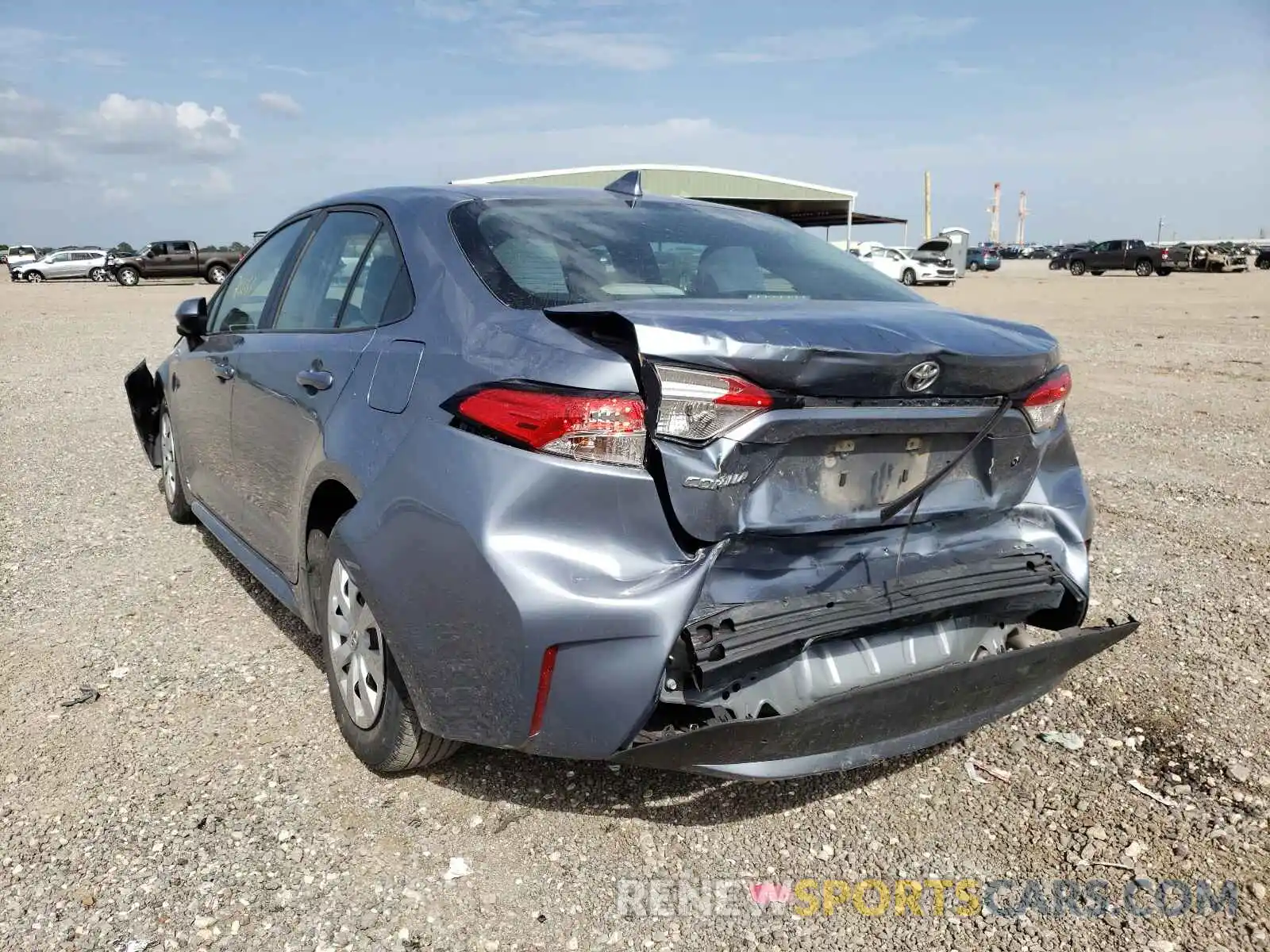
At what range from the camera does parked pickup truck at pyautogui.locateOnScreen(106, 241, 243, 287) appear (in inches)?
1556

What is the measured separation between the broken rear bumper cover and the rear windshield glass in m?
1.11

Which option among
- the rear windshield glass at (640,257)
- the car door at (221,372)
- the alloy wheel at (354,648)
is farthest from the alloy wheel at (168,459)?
the rear windshield glass at (640,257)

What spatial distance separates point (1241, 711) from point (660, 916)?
7.01ft

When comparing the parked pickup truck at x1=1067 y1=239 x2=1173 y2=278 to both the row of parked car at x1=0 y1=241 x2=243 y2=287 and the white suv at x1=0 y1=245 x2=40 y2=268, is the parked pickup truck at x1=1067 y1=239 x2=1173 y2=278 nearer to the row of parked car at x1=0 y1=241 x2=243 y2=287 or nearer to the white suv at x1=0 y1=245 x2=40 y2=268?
the row of parked car at x1=0 y1=241 x2=243 y2=287

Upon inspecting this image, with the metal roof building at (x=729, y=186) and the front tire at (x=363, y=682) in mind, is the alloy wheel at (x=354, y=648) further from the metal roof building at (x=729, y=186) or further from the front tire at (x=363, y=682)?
the metal roof building at (x=729, y=186)

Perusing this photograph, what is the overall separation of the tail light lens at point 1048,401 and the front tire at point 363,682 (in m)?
1.75

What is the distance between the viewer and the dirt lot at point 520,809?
91.2 inches

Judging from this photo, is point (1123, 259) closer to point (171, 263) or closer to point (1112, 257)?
point (1112, 257)

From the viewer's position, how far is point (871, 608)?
2383 millimetres

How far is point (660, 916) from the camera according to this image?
92.6 inches

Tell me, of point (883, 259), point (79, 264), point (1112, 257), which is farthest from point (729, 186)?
point (79, 264)

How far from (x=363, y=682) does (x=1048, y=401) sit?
6.59 ft

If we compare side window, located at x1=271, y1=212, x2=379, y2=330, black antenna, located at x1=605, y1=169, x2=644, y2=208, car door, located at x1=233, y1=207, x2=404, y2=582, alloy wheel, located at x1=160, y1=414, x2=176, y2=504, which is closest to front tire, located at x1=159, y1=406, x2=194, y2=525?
alloy wheel, located at x1=160, y1=414, x2=176, y2=504

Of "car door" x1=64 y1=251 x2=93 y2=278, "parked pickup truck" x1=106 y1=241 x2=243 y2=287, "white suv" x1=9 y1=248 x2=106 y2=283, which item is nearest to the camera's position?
"parked pickup truck" x1=106 y1=241 x2=243 y2=287
